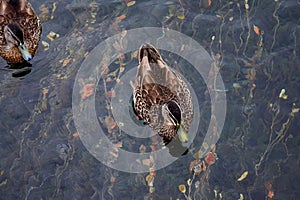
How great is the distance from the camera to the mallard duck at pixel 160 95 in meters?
6.12

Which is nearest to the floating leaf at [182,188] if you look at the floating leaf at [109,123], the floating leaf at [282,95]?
the floating leaf at [109,123]

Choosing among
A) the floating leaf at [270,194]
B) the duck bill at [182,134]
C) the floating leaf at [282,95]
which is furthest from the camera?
the floating leaf at [282,95]

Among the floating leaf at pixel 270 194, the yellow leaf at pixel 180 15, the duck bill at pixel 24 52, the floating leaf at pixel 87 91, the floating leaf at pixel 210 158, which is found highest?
the duck bill at pixel 24 52

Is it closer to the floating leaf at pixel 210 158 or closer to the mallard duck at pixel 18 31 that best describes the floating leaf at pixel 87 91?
the mallard duck at pixel 18 31

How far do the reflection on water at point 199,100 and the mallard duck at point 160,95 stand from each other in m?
0.27

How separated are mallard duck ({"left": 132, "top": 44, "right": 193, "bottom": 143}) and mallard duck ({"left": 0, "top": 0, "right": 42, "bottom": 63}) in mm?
1743

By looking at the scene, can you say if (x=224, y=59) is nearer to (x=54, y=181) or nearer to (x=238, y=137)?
(x=238, y=137)

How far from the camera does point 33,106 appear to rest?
6.67 m

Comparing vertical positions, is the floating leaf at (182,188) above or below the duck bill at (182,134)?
below

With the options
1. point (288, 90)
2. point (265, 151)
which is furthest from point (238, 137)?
point (288, 90)

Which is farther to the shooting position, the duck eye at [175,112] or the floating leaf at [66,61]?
the floating leaf at [66,61]

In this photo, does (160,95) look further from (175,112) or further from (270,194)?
(270,194)

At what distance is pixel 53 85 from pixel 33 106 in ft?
1.32

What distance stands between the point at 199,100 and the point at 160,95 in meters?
0.65
